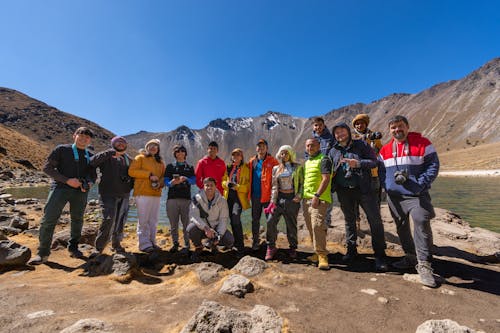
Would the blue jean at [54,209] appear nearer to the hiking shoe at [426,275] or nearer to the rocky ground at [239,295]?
the rocky ground at [239,295]

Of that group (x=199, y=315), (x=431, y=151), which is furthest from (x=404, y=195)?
(x=199, y=315)

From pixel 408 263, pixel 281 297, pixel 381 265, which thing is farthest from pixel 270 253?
pixel 408 263

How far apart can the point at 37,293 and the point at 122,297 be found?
5.00ft

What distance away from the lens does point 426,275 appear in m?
4.42

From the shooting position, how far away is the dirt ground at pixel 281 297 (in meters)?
3.13

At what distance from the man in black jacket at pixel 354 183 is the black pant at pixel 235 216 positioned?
254cm

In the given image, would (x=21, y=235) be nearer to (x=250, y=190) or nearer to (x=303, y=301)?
(x=250, y=190)

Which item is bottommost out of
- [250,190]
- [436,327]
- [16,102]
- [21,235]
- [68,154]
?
[21,235]

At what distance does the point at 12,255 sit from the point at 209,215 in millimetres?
4453

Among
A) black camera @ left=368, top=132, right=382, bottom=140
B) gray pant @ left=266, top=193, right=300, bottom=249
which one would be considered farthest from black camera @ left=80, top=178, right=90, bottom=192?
black camera @ left=368, top=132, right=382, bottom=140

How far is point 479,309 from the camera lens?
362cm

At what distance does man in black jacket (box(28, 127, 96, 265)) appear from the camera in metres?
5.77

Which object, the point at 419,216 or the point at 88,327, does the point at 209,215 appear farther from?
the point at 419,216

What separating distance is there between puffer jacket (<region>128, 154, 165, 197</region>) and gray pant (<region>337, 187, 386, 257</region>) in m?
4.74
